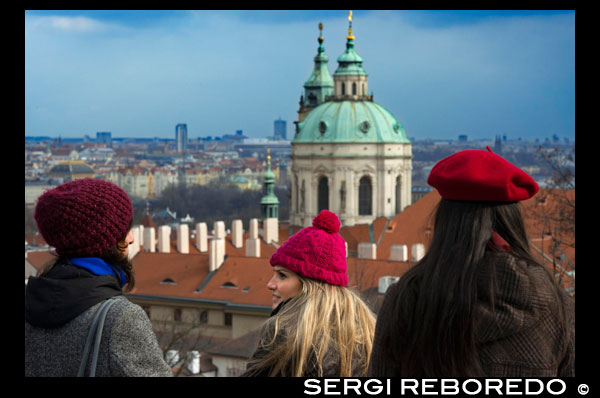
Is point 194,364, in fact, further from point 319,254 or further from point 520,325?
point 520,325

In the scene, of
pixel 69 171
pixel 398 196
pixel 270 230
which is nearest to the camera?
pixel 270 230

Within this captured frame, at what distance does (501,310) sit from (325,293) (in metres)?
1.17

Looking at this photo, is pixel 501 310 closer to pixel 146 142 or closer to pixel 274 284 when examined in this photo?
pixel 274 284

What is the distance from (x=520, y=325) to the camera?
288 centimetres

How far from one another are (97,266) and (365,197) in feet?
156

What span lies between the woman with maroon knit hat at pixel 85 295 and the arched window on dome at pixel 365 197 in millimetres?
47261

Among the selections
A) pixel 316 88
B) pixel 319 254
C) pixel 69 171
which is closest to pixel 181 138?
pixel 69 171

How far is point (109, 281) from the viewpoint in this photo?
3.25 meters

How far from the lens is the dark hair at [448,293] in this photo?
2.88 m

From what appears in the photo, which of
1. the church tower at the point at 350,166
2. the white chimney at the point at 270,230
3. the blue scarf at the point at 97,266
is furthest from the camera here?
the church tower at the point at 350,166

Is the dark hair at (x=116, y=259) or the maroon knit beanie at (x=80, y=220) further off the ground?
the maroon knit beanie at (x=80, y=220)

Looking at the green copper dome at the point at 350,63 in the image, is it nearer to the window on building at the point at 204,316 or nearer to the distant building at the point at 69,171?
the window on building at the point at 204,316

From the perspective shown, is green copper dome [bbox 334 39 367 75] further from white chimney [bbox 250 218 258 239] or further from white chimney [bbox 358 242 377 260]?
white chimney [bbox 358 242 377 260]

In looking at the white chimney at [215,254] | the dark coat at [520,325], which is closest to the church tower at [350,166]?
the white chimney at [215,254]
